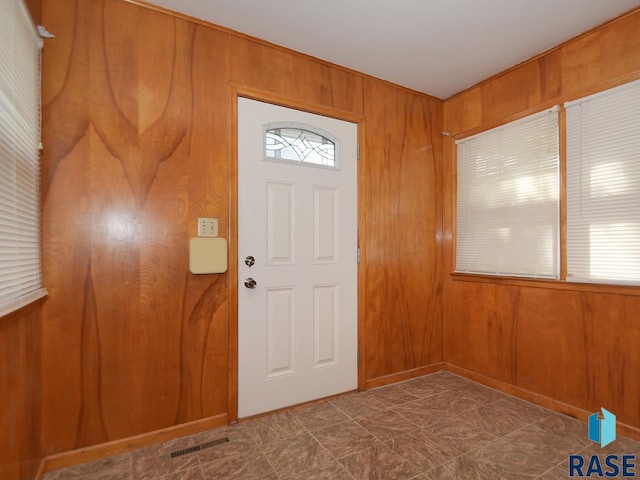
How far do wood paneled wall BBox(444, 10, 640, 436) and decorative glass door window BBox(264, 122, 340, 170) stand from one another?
1350mm

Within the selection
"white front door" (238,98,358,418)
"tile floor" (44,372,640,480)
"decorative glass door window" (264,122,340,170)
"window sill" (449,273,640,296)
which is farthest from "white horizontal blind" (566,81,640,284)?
"decorative glass door window" (264,122,340,170)

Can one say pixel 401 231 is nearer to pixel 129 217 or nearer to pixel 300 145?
pixel 300 145

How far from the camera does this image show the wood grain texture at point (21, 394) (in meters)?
1.25

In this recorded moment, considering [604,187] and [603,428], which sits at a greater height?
[604,187]

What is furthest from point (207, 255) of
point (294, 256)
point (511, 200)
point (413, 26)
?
point (511, 200)

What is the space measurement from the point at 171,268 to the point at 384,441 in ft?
5.62

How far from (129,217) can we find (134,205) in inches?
3.1

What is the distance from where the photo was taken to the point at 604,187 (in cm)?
212

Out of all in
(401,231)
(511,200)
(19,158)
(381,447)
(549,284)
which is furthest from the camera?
(401,231)

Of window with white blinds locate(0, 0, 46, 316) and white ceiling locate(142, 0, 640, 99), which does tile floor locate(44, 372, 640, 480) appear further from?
white ceiling locate(142, 0, 640, 99)

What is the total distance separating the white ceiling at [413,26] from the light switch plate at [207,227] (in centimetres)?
132

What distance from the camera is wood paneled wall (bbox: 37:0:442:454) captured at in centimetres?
177

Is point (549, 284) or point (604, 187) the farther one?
point (549, 284)

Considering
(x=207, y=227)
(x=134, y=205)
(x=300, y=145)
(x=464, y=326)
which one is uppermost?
(x=300, y=145)
